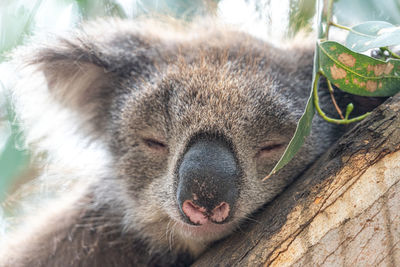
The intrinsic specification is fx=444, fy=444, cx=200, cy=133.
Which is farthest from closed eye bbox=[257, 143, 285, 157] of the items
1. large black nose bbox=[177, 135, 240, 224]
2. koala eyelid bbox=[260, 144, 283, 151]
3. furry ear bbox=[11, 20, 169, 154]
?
furry ear bbox=[11, 20, 169, 154]

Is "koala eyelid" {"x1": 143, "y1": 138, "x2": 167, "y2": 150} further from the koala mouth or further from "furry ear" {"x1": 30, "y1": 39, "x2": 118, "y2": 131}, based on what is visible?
"furry ear" {"x1": 30, "y1": 39, "x2": 118, "y2": 131}

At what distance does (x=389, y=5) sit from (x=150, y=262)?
168cm

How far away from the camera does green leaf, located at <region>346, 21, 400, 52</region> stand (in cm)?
125

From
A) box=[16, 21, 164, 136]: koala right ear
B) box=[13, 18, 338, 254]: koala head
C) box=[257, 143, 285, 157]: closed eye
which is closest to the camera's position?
box=[13, 18, 338, 254]: koala head

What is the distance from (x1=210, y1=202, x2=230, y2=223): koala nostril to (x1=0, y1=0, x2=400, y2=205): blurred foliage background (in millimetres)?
1239

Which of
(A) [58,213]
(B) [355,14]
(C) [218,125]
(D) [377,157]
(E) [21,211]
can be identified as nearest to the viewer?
(D) [377,157]

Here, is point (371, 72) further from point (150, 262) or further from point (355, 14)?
point (150, 262)

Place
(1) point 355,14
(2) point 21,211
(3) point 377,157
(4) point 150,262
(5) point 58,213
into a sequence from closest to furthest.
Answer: (3) point 377,157 → (4) point 150,262 → (1) point 355,14 → (5) point 58,213 → (2) point 21,211

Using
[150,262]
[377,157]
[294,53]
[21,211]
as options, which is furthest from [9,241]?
[377,157]

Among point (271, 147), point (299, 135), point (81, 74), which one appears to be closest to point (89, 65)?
point (81, 74)

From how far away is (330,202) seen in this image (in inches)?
45.9

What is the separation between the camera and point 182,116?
170cm

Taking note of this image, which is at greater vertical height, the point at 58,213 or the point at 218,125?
the point at 218,125

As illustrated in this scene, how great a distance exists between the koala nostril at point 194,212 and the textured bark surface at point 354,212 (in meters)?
0.26
